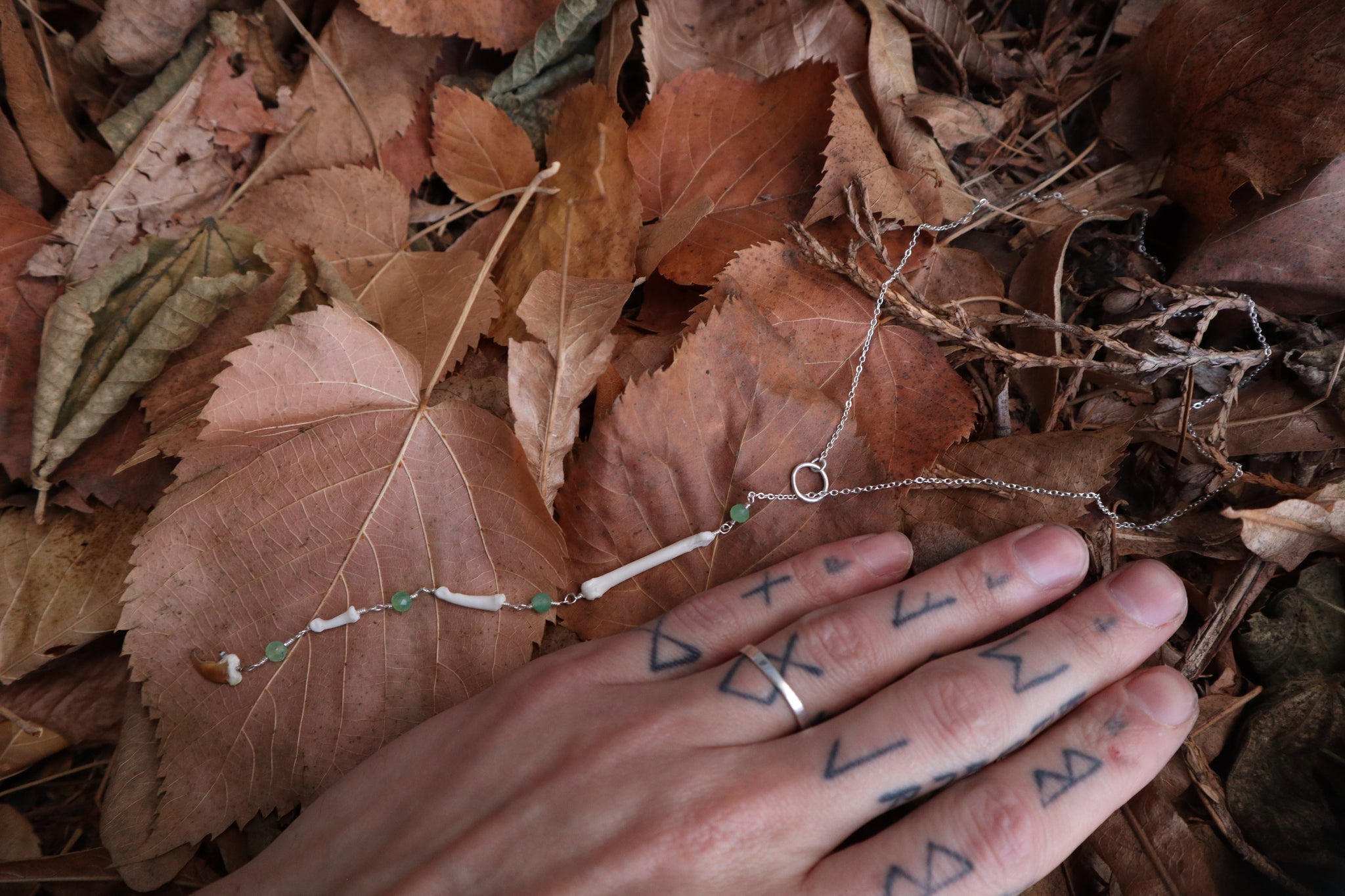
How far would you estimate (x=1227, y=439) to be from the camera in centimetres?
222

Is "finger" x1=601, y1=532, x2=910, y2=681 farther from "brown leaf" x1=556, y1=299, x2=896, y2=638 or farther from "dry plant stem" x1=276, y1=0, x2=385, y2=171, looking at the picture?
"dry plant stem" x1=276, y1=0, x2=385, y2=171

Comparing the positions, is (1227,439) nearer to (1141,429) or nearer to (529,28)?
(1141,429)

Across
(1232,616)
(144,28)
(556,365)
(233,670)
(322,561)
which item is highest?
(144,28)

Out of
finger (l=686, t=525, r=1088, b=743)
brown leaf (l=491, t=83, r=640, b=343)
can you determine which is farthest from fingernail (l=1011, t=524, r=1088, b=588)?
brown leaf (l=491, t=83, r=640, b=343)

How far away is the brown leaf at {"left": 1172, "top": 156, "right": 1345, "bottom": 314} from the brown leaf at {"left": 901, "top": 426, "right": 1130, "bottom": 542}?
600 millimetres

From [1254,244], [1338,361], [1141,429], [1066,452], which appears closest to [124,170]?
[1066,452]

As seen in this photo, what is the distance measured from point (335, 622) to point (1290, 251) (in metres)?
2.66

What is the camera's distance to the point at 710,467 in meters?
2.16

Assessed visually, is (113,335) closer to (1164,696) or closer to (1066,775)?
(1066,775)

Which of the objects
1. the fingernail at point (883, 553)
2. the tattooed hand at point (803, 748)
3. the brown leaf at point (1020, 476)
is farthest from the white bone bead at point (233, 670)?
the brown leaf at point (1020, 476)

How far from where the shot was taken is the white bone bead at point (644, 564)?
7.05 feet

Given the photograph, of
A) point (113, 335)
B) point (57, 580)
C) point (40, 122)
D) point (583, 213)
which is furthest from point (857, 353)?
point (40, 122)

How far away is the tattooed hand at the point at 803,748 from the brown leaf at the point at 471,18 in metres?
1.87

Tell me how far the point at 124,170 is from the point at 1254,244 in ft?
10.8
